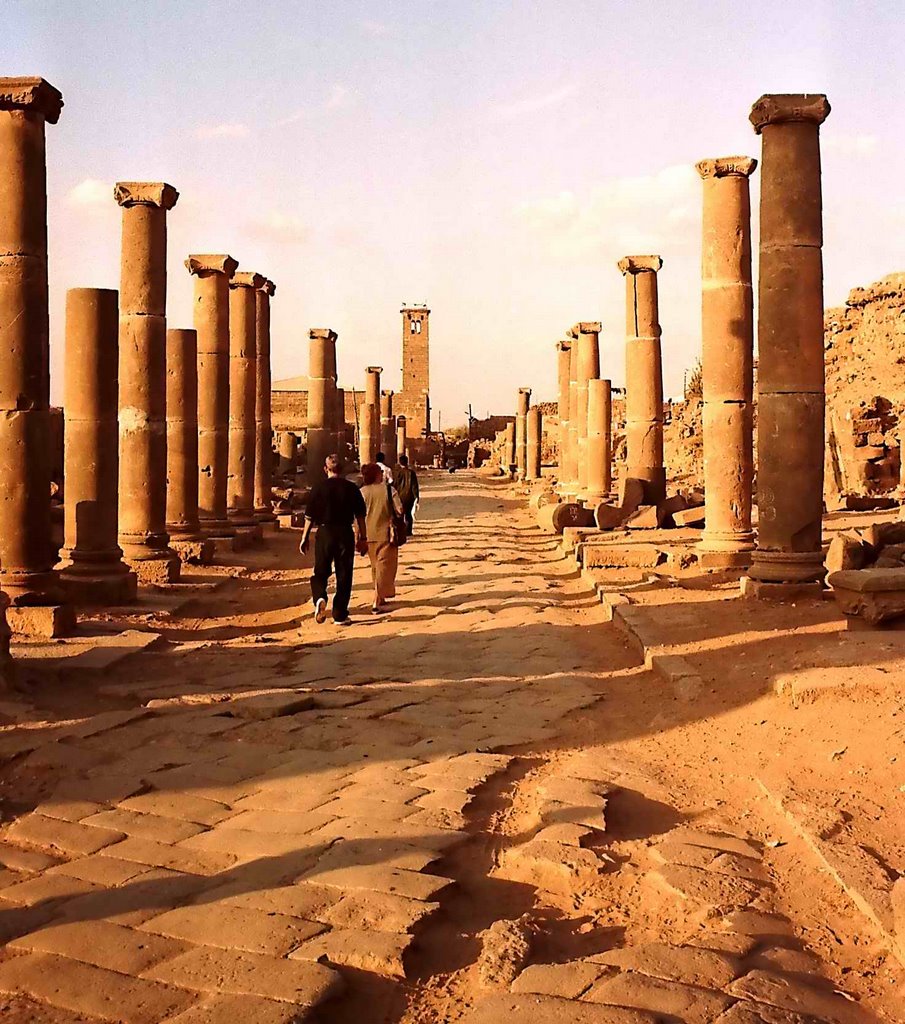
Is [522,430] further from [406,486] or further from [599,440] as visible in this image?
[406,486]

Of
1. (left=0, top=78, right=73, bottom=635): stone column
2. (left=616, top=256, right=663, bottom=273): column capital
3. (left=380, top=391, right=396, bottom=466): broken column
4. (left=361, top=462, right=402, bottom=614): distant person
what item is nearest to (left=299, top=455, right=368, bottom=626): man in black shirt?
(left=361, top=462, right=402, bottom=614): distant person

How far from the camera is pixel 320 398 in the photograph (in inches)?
1105

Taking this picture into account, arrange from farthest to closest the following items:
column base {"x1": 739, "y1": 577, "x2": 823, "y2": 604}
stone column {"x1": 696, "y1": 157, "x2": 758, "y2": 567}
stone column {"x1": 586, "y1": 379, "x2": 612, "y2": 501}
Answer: stone column {"x1": 586, "y1": 379, "x2": 612, "y2": 501} < stone column {"x1": 696, "y1": 157, "x2": 758, "y2": 567} < column base {"x1": 739, "y1": 577, "x2": 823, "y2": 604}

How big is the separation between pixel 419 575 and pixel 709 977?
11252 millimetres

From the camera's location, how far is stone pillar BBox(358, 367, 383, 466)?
37.8 metres

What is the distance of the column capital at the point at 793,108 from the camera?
1053cm

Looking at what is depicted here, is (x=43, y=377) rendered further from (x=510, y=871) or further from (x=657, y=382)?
(x=657, y=382)

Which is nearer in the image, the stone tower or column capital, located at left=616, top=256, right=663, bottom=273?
column capital, located at left=616, top=256, right=663, bottom=273

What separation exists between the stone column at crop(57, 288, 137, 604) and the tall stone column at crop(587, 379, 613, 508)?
13.4 metres

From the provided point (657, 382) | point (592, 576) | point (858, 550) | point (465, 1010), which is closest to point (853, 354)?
point (657, 382)

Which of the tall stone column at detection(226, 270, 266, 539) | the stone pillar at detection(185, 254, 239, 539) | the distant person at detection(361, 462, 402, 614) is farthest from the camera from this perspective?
the tall stone column at detection(226, 270, 266, 539)

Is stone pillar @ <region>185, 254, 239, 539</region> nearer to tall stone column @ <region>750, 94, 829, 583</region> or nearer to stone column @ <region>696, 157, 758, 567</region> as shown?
stone column @ <region>696, 157, 758, 567</region>

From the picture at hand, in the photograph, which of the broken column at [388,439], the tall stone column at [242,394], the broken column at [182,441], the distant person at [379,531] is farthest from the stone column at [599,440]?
the broken column at [388,439]

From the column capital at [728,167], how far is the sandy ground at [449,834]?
717 cm
